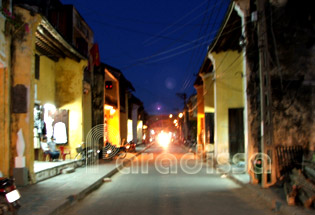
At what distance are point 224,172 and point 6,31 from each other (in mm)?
10320

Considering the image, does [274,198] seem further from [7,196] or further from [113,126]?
[113,126]

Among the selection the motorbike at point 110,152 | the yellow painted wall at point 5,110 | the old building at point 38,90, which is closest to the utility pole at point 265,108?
the old building at point 38,90

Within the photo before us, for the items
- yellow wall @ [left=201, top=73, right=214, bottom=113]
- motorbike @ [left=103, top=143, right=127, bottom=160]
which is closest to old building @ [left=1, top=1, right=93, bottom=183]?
motorbike @ [left=103, top=143, right=127, bottom=160]

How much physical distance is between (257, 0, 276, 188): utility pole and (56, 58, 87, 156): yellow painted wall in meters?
10.3

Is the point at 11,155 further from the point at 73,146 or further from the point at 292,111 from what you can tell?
the point at 292,111

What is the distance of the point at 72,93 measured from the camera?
18.9 m

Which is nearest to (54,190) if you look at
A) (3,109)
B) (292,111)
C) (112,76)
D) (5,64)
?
(3,109)

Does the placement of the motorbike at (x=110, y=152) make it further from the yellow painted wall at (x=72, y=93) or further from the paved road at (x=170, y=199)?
the paved road at (x=170, y=199)

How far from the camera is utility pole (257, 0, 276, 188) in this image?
10711 mm

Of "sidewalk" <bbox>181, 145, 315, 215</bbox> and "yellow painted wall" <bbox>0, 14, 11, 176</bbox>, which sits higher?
"yellow painted wall" <bbox>0, 14, 11, 176</bbox>

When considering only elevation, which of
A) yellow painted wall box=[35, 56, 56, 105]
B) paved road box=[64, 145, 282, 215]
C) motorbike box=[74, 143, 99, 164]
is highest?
yellow painted wall box=[35, 56, 56, 105]

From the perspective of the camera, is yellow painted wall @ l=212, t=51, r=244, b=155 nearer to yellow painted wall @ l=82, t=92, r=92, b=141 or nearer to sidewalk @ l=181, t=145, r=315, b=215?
yellow painted wall @ l=82, t=92, r=92, b=141

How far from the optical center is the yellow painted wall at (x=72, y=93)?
1878 cm

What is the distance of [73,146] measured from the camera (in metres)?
19.0
